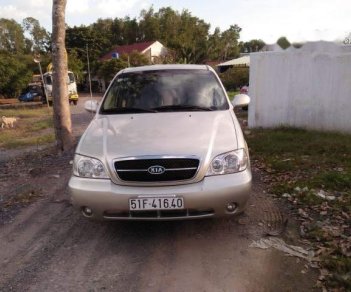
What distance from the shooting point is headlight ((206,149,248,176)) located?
365cm

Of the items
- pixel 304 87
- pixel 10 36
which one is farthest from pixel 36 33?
pixel 304 87

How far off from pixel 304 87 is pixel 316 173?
12.0ft

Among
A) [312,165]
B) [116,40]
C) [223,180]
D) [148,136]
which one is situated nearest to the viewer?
[223,180]

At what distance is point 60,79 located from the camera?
782 cm

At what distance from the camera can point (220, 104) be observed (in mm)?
4836

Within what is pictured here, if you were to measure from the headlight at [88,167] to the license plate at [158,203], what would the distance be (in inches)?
16.0

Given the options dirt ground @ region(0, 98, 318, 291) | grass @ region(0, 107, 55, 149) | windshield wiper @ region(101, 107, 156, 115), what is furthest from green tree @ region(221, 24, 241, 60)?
dirt ground @ region(0, 98, 318, 291)

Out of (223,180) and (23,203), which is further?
(23,203)

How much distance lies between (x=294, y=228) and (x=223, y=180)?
1.17 metres

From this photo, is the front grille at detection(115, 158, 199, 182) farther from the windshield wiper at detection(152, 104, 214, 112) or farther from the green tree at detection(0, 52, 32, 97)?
the green tree at detection(0, 52, 32, 97)

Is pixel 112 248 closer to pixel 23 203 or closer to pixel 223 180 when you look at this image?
pixel 223 180

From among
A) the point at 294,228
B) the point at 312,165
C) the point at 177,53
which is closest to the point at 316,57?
the point at 312,165

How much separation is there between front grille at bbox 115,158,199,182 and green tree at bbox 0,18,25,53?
64657 millimetres

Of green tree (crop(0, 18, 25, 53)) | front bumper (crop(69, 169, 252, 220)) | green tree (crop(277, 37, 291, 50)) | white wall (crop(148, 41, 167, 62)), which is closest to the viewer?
front bumper (crop(69, 169, 252, 220))
